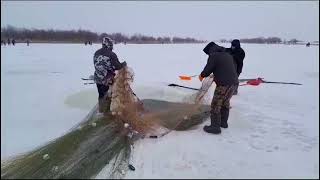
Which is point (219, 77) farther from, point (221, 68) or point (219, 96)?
point (219, 96)

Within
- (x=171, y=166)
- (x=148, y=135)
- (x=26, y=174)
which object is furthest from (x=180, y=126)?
(x=26, y=174)

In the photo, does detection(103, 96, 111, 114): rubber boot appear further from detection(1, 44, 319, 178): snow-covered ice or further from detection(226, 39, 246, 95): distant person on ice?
detection(226, 39, 246, 95): distant person on ice

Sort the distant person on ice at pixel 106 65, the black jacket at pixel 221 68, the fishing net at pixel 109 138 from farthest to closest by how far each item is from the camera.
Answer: the distant person on ice at pixel 106 65 < the black jacket at pixel 221 68 < the fishing net at pixel 109 138

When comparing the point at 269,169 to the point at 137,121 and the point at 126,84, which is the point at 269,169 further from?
the point at 126,84

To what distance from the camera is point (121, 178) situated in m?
4.34

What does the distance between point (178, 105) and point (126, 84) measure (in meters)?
1.49

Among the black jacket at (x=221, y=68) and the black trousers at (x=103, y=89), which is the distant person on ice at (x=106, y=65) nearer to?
the black trousers at (x=103, y=89)

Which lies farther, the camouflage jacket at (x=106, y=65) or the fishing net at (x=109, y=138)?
the camouflage jacket at (x=106, y=65)

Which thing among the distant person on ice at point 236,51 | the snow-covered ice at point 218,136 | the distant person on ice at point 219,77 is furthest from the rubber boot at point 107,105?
the distant person on ice at point 236,51

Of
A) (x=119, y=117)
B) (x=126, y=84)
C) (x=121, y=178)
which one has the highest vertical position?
(x=126, y=84)

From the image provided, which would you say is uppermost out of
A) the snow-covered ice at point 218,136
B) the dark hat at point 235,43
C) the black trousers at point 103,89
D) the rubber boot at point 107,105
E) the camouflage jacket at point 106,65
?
the dark hat at point 235,43

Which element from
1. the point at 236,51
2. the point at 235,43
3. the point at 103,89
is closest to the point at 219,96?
the point at 235,43

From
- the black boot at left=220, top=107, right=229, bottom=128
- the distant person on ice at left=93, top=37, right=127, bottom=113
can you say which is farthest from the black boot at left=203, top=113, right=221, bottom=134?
the distant person on ice at left=93, top=37, right=127, bottom=113

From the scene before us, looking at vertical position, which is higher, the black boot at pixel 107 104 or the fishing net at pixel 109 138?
the black boot at pixel 107 104
